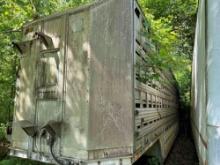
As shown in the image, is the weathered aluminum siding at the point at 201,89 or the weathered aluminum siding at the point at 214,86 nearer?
the weathered aluminum siding at the point at 214,86

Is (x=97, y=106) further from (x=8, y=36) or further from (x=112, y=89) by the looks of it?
(x=8, y=36)

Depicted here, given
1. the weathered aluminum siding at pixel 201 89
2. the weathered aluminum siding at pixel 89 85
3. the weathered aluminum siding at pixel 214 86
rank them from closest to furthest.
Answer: the weathered aluminum siding at pixel 214 86
the weathered aluminum siding at pixel 89 85
the weathered aluminum siding at pixel 201 89

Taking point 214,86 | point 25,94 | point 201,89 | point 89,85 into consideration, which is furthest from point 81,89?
point 201,89

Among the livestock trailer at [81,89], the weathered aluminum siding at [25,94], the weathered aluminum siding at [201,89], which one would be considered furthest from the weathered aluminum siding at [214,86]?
the weathered aluminum siding at [25,94]

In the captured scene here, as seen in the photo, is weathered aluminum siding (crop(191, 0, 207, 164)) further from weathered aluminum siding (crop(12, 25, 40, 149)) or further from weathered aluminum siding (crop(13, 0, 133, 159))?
weathered aluminum siding (crop(12, 25, 40, 149))

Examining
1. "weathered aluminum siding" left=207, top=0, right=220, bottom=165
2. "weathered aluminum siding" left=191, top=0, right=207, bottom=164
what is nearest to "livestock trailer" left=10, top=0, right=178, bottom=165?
"weathered aluminum siding" left=207, top=0, right=220, bottom=165

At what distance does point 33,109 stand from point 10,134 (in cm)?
77

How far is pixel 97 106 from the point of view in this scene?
3.01 metres

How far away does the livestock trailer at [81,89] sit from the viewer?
2969 mm

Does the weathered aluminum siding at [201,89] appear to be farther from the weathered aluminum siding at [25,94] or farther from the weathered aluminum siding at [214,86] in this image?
the weathered aluminum siding at [25,94]

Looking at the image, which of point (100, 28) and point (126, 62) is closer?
point (100, 28)

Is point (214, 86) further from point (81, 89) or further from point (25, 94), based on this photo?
point (25, 94)

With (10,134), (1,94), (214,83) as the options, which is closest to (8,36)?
(1,94)

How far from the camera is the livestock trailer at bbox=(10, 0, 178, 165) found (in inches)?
117
